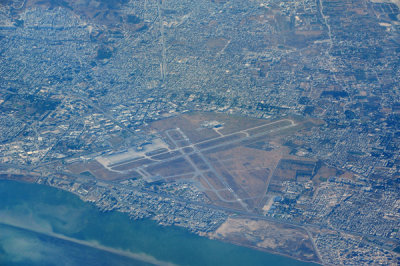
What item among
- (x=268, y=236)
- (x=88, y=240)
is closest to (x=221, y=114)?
(x=268, y=236)

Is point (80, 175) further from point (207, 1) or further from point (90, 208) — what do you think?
point (207, 1)

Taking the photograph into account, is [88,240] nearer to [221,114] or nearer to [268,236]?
[268,236]

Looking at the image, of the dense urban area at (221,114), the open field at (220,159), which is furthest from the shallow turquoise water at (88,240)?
the open field at (220,159)

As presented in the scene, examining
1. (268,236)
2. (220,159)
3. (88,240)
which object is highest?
(220,159)

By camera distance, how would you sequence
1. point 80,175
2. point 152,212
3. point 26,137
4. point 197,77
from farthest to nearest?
point 197,77 < point 26,137 < point 80,175 < point 152,212

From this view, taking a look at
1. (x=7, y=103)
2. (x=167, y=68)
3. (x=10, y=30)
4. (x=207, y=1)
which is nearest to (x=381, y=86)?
A: (x=167, y=68)
